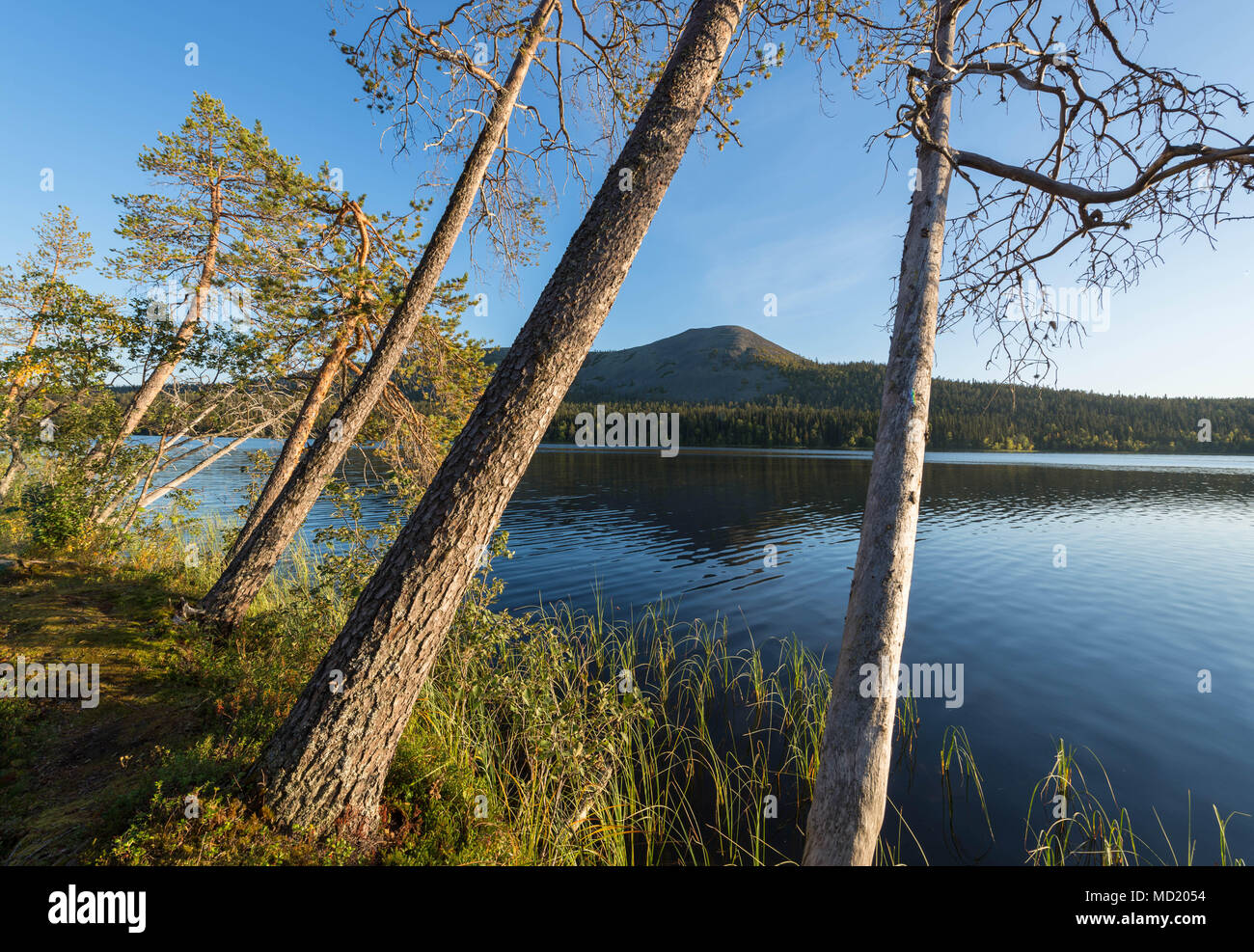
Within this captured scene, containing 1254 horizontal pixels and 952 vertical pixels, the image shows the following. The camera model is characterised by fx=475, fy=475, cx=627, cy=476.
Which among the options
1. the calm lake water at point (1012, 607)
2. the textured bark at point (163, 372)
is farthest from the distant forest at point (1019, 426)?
the textured bark at point (163, 372)

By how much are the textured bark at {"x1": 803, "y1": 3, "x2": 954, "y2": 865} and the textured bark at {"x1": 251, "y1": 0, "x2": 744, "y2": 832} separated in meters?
1.93

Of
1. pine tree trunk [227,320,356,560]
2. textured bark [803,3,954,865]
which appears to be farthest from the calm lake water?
pine tree trunk [227,320,356,560]

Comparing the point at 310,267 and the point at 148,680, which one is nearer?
the point at 148,680

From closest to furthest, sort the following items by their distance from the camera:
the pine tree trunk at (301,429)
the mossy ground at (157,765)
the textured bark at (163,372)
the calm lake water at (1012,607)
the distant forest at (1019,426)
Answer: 1. the mossy ground at (157,765)
2. the calm lake water at (1012,607)
3. the pine tree trunk at (301,429)
4. the textured bark at (163,372)
5. the distant forest at (1019,426)

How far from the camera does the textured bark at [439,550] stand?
298 centimetres

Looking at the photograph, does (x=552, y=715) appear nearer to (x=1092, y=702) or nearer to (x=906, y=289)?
(x=906, y=289)

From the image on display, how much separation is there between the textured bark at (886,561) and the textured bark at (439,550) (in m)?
1.93

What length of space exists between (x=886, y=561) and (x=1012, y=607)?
533 inches

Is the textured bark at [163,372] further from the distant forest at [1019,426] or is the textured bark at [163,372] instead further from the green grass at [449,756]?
the distant forest at [1019,426]

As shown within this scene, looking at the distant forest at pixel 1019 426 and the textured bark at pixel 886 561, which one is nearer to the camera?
the textured bark at pixel 886 561

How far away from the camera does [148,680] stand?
16.7 feet

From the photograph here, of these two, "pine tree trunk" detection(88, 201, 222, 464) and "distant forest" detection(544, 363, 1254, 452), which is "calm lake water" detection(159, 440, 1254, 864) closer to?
"pine tree trunk" detection(88, 201, 222, 464)

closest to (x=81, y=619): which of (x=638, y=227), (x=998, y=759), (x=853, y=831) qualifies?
(x=638, y=227)

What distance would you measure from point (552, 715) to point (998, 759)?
20.6 ft
